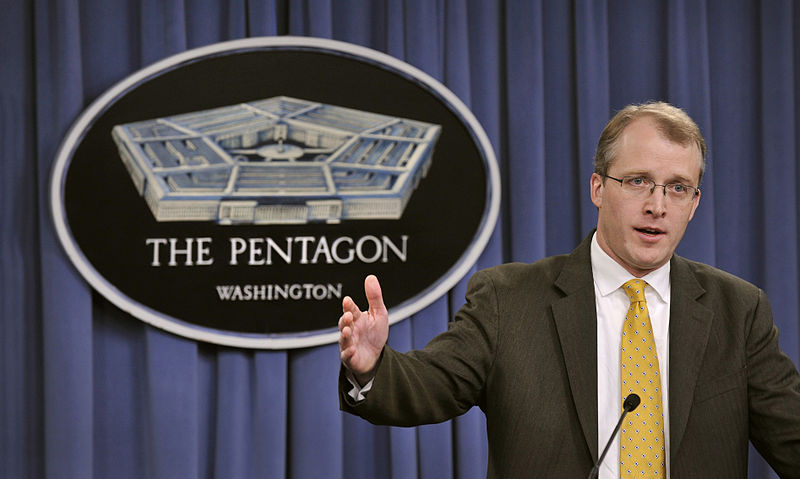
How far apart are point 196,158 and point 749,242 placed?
175 cm

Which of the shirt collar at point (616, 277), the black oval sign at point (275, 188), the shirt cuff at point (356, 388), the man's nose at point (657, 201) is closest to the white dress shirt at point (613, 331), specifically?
the shirt collar at point (616, 277)

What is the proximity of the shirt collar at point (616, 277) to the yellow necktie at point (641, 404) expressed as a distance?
71 millimetres

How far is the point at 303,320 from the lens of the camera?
7.64 ft

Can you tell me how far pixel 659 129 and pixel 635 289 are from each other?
1.00 feet

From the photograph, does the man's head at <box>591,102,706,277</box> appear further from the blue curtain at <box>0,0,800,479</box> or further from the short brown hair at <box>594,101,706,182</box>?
the blue curtain at <box>0,0,800,479</box>

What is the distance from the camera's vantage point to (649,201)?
1.49 m

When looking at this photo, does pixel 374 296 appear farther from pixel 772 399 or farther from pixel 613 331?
pixel 772 399

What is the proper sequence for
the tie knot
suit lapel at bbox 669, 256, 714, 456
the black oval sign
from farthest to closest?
the black oval sign → the tie knot → suit lapel at bbox 669, 256, 714, 456

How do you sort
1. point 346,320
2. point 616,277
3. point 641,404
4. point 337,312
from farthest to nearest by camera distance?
point 337,312, point 616,277, point 641,404, point 346,320

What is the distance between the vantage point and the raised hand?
1268 millimetres

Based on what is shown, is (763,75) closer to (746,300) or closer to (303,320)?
(746,300)

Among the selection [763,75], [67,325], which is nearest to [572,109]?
[763,75]

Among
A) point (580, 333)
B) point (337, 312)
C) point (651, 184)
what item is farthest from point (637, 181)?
point (337, 312)

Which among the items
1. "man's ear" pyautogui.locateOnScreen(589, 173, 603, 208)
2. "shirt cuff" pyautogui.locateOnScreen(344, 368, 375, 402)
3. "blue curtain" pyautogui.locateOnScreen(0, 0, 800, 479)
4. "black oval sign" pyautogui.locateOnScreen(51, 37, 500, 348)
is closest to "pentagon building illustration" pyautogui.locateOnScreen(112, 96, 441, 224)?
"black oval sign" pyautogui.locateOnScreen(51, 37, 500, 348)
